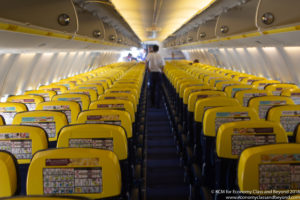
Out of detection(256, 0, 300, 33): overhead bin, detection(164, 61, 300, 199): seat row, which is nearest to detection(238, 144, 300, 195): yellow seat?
detection(164, 61, 300, 199): seat row

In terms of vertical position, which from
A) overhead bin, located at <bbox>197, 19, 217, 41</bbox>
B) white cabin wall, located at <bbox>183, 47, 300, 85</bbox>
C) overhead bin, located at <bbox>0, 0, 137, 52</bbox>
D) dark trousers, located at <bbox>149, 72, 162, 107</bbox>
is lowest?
dark trousers, located at <bbox>149, 72, 162, 107</bbox>

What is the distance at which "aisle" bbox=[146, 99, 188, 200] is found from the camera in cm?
570

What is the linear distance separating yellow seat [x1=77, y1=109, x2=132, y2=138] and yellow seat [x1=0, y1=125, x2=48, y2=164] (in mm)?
778

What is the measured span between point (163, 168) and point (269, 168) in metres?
4.57

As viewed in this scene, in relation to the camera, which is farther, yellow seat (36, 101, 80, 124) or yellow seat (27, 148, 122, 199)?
yellow seat (36, 101, 80, 124)

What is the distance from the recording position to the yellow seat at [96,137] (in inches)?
126

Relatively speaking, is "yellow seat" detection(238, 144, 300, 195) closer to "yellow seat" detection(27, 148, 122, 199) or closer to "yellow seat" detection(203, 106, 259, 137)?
"yellow seat" detection(27, 148, 122, 199)

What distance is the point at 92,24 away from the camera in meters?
9.74

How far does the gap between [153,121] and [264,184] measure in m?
9.41

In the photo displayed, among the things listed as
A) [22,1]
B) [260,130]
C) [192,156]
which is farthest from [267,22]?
[22,1]

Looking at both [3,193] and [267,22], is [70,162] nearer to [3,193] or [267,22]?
[3,193]

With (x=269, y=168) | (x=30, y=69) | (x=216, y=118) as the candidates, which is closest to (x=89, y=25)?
(x=30, y=69)

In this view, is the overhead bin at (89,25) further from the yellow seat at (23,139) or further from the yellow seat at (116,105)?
the yellow seat at (23,139)

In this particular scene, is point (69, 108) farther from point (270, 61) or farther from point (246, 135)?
point (270, 61)
